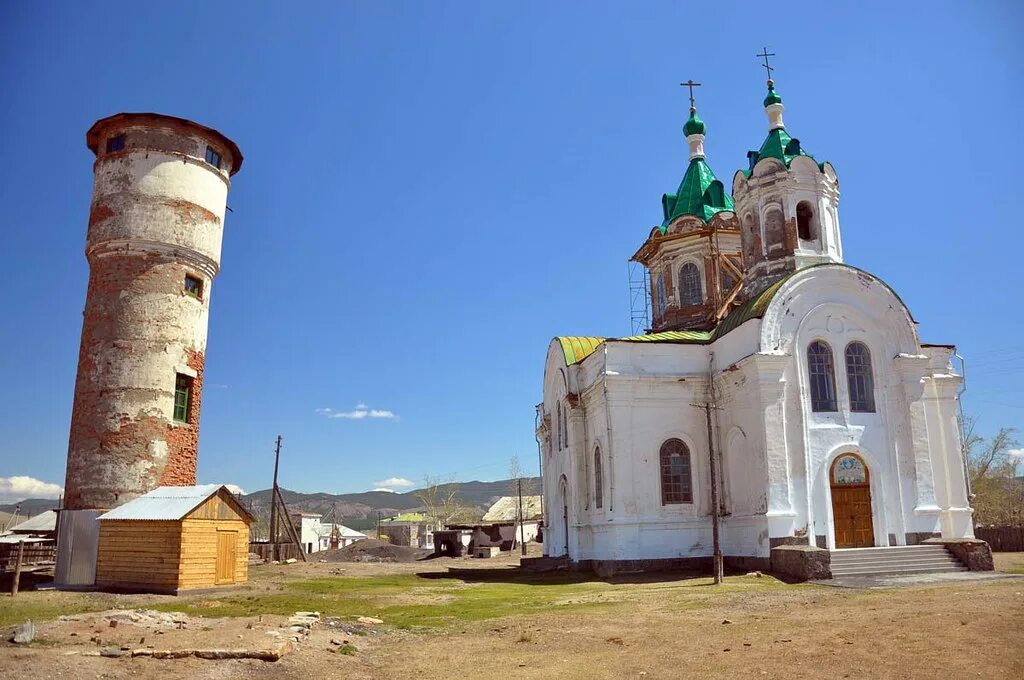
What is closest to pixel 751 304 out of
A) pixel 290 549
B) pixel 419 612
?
pixel 419 612

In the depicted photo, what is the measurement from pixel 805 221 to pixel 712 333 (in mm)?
4822

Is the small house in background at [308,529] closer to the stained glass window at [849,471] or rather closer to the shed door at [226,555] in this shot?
the shed door at [226,555]

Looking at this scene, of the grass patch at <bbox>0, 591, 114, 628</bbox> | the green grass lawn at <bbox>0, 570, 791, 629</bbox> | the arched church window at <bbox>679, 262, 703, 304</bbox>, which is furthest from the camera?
the arched church window at <bbox>679, 262, 703, 304</bbox>

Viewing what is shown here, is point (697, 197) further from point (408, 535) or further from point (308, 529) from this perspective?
point (308, 529)

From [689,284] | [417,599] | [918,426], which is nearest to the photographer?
[417,599]

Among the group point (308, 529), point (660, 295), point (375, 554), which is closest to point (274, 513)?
point (375, 554)

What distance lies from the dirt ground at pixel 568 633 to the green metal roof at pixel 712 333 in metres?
8.19

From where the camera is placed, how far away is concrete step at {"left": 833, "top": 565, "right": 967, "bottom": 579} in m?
19.0

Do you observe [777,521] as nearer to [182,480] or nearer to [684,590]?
[684,590]

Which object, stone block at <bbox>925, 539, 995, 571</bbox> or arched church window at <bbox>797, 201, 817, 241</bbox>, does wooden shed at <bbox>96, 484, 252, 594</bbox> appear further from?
arched church window at <bbox>797, 201, 817, 241</bbox>

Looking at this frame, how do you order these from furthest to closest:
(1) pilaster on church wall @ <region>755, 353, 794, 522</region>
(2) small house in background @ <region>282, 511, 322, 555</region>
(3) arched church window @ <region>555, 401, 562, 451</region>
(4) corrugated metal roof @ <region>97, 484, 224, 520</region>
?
(2) small house in background @ <region>282, 511, 322, 555</region> < (3) arched church window @ <region>555, 401, 562, 451</region> < (1) pilaster on church wall @ <region>755, 353, 794, 522</region> < (4) corrugated metal roof @ <region>97, 484, 224, 520</region>

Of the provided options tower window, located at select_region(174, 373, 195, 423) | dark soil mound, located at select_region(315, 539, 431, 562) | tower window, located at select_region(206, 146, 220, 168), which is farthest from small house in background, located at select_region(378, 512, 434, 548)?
tower window, located at select_region(206, 146, 220, 168)

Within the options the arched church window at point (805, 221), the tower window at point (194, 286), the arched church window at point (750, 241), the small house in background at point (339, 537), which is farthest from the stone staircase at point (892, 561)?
the small house in background at point (339, 537)

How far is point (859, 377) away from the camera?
22.8 meters
